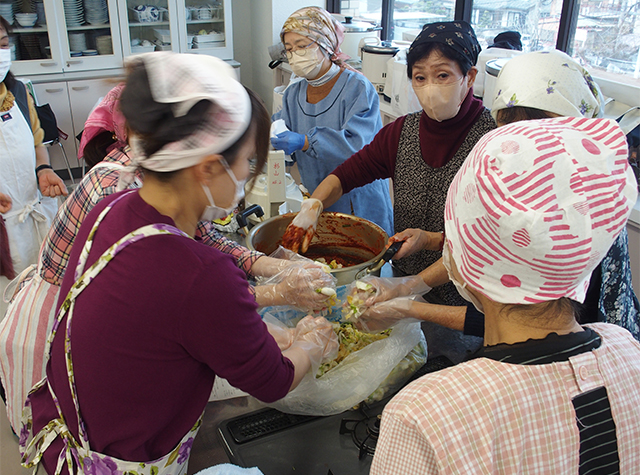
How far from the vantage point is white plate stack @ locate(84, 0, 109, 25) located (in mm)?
4281

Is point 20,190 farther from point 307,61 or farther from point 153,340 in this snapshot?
point 153,340

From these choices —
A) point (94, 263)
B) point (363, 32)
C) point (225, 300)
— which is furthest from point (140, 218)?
point (363, 32)

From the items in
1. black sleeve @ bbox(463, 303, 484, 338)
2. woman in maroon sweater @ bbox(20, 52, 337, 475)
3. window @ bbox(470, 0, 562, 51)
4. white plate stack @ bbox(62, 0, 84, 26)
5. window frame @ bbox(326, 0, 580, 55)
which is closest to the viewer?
woman in maroon sweater @ bbox(20, 52, 337, 475)

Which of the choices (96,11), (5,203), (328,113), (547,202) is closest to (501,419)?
(547,202)

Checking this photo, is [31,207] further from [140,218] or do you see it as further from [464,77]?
[464,77]

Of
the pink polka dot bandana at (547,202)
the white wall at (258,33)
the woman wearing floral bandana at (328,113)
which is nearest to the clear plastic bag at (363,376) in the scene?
the pink polka dot bandana at (547,202)

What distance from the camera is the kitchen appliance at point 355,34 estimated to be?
3717mm

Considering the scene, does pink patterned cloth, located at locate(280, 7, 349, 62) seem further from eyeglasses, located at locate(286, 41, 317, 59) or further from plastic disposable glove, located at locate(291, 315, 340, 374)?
plastic disposable glove, located at locate(291, 315, 340, 374)

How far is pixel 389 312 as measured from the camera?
1292 millimetres

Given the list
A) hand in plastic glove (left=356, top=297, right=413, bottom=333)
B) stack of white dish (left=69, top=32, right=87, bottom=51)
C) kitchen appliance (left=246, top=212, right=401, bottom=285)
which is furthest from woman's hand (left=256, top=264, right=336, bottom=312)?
stack of white dish (left=69, top=32, right=87, bottom=51)

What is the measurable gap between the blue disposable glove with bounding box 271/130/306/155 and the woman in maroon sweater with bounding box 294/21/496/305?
1.07 ft

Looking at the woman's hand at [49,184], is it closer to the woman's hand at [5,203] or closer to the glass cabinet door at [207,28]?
the woman's hand at [5,203]

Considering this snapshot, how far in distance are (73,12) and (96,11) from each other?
18cm

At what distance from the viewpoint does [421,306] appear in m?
1.31
